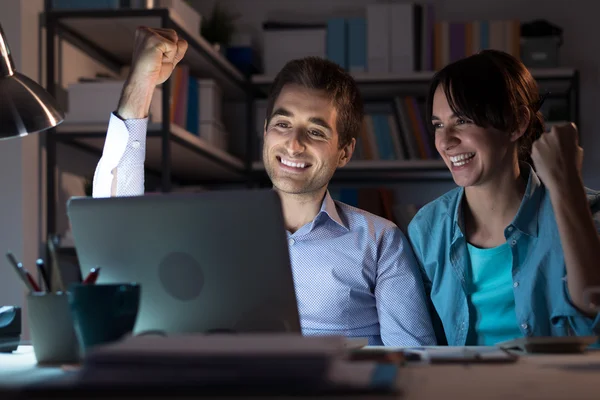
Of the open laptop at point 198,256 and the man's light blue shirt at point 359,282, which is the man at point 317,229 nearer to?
the man's light blue shirt at point 359,282

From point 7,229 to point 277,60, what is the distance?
161 cm

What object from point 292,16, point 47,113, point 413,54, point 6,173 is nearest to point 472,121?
point 47,113

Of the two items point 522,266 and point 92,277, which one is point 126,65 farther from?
point 92,277

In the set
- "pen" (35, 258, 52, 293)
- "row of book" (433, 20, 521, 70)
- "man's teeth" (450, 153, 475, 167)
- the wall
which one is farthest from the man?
the wall

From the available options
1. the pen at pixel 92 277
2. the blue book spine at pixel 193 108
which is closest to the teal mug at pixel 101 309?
the pen at pixel 92 277

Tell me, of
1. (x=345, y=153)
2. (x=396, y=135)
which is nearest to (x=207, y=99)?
(x=396, y=135)

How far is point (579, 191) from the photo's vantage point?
4.51 feet

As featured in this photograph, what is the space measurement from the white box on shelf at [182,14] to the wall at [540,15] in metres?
0.83

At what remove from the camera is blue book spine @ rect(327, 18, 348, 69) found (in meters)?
3.49

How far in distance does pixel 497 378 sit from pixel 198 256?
41 cm

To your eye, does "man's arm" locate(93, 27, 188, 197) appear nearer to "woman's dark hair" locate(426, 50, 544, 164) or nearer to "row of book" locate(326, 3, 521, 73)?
"woman's dark hair" locate(426, 50, 544, 164)

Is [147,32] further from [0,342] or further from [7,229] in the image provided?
[7,229]

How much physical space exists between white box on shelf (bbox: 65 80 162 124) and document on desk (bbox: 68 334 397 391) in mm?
2070

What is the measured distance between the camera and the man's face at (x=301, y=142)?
5.77 ft
